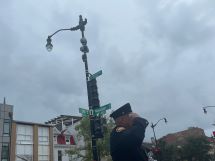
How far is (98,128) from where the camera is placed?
1126 cm

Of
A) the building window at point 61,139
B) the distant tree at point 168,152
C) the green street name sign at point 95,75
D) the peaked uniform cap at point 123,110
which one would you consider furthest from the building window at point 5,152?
the peaked uniform cap at point 123,110

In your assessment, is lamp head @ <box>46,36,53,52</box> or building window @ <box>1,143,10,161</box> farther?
building window @ <box>1,143,10,161</box>

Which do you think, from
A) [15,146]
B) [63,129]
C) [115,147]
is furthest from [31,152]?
[115,147]

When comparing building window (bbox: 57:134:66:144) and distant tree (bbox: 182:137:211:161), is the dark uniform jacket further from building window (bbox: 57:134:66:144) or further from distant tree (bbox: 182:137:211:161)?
building window (bbox: 57:134:66:144)

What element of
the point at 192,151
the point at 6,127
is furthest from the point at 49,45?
the point at 192,151

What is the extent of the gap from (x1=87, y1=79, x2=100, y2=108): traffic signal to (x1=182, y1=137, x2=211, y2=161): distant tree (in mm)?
34776

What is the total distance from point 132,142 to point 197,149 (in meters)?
42.9

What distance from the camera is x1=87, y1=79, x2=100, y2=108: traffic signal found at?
1178cm

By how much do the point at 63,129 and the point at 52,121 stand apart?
9.27 m

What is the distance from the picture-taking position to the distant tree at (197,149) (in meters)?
43.2

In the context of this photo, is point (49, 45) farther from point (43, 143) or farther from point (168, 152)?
point (43, 143)

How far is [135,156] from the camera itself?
3.56 m

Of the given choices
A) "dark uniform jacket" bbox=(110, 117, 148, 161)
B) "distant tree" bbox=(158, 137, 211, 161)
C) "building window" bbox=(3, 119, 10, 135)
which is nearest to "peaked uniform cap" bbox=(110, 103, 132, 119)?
"dark uniform jacket" bbox=(110, 117, 148, 161)

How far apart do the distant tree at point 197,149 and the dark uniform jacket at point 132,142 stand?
42.3 metres
